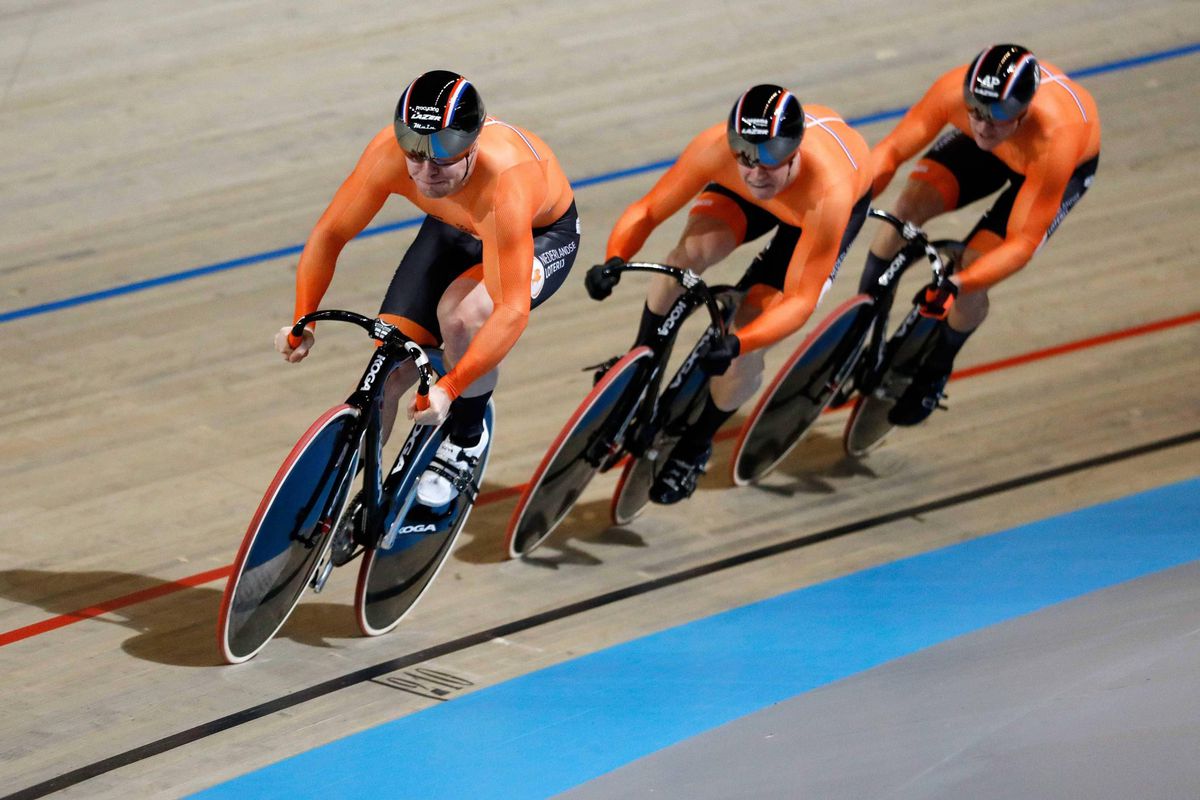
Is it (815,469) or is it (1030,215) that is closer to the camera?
(1030,215)

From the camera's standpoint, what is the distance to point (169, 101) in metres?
7.85

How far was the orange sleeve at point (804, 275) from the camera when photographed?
4508 mm

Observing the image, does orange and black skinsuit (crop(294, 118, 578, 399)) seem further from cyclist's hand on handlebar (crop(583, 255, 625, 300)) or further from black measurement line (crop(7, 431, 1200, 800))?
black measurement line (crop(7, 431, 1200, 800))

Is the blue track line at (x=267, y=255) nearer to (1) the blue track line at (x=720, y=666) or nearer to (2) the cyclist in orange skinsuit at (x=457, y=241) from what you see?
(2) the cyclist in orange skinsuit at (x=457, y=241)

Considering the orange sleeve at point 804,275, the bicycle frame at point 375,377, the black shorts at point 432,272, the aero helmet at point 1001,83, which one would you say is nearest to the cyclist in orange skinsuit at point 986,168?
the aero helmet at point 1001,83

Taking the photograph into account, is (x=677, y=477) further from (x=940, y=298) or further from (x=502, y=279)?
(x=502, y=279)

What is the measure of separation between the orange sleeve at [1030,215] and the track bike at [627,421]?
761 millimetres

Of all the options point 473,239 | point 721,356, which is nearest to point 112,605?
point 473,239

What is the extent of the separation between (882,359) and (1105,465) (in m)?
0.79

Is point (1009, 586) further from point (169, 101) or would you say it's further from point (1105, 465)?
point (169, 101)

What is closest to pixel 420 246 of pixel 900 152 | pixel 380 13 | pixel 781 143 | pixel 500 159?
pixel 500 159

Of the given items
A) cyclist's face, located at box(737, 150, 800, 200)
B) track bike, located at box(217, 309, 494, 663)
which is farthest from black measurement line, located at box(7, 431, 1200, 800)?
cyclist's face, located at box(737, 150, 800, 200)

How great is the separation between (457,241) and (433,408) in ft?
1.87

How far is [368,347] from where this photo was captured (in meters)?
5.99
